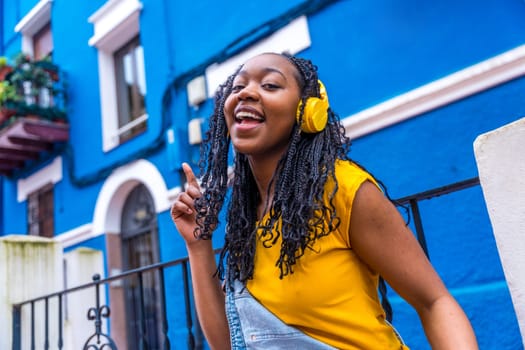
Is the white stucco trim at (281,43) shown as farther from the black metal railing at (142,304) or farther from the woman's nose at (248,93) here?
the woman's nose at (248,93)

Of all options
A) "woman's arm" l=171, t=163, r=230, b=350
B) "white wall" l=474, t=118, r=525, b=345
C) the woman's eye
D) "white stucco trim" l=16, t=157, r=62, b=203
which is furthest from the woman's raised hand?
"white stucco trim" l=16, t=157, r=62, b=203

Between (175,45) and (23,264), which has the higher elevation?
(175,45)

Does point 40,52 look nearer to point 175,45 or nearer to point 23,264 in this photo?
point 175,45

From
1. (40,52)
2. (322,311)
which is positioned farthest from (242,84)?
(40,52)

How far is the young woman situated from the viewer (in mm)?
1214

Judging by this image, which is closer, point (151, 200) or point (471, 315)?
point (471, 315)

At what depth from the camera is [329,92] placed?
5305mm

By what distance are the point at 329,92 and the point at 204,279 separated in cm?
400

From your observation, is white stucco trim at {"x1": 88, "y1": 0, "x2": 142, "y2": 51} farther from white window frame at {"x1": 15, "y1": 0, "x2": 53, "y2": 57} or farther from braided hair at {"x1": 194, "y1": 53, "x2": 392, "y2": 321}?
braided hair at {"x1": 194, "y1": 53, "x2": 392, "y2": 321}

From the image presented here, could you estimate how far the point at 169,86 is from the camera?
23.4 feet

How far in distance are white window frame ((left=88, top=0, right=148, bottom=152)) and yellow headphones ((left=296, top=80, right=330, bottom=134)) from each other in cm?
683

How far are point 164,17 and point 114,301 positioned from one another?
4.37 metres

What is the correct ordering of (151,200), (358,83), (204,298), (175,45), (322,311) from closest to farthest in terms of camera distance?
(322,311)
(204,298)
(358,83)
(175,45)
(151,200)

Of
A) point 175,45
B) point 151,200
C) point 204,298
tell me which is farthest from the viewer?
point 151,200
